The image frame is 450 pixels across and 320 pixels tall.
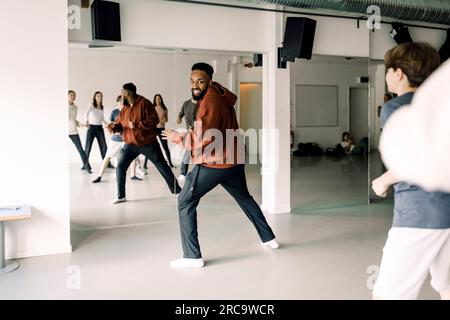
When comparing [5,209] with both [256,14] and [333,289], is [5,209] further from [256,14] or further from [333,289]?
[256,14]

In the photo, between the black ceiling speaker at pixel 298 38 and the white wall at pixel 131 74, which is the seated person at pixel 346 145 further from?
the white wall at pixel 131 74

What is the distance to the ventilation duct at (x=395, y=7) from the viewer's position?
15.2ft

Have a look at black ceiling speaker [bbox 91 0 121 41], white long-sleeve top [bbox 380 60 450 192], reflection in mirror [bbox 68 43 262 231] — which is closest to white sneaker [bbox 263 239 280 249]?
reflection in mirror [bbox 68 43 262 231]

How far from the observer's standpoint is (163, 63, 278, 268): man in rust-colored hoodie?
3.50 m

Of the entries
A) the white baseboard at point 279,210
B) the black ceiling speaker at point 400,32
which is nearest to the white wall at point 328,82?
the black ceiling speaker at point 400,32

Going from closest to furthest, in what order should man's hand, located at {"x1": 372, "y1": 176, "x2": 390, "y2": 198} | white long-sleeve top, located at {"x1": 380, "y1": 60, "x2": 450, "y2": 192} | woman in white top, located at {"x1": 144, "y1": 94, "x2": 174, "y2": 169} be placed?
white long-sleeve top, located at {"x1": 380, "y1": 60, "x2": 450, "y2": 192} < man's hand, located at {"x1": 372, "y1": 176, "x2": 390, "y2": 198} < woman in white top, located at {"x1": 144, "y1": 94, "x2": 174, "y2": 169}

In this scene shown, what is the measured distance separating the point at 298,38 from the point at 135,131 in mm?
2193

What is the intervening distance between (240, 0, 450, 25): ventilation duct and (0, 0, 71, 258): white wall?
6.43ft

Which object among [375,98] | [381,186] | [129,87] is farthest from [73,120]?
[375,98]

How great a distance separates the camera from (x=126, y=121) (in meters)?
5.20

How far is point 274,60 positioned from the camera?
5.68 metres

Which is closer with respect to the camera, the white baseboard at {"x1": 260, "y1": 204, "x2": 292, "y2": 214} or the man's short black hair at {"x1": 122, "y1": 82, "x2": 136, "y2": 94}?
the man's short black hair at {"x1": 122, "y1": 82, "x2": 136, "y2": 94}

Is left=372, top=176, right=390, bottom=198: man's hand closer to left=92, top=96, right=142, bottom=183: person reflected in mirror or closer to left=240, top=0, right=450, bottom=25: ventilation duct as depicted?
left=240, top=0, right=450, bottom=25: ventilation duct
